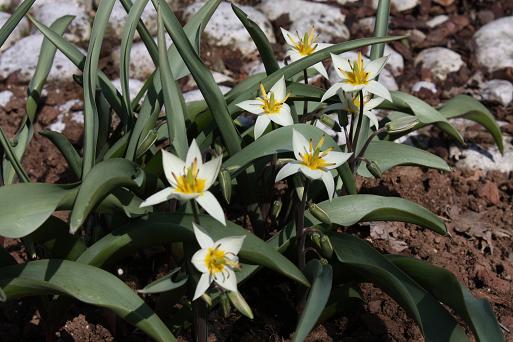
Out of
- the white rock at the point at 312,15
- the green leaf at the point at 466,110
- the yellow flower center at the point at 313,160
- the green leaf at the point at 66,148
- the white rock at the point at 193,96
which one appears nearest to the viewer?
the yellow flower center at the point at 313,160

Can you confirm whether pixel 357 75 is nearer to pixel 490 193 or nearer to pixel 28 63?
pixel 490 193

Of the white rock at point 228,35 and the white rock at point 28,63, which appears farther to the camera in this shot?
the white rock at point 228,35

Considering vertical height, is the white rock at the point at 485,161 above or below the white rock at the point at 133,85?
below

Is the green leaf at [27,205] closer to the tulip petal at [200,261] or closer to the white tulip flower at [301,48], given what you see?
the tulip petal at [200,261]

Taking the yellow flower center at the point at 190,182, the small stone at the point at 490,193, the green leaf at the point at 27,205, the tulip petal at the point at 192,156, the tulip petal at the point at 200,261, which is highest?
the tulip petal at the point at 192,156

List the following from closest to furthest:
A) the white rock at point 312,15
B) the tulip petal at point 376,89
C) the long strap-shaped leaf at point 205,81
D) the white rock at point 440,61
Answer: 1. the tulip petal at point 376,89
2. the long strap-shaped leaf at point 205,81
3. the white rock at point 440,61
4. the white rock at point 312,15

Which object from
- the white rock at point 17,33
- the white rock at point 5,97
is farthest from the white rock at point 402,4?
the white rock at point 5,97

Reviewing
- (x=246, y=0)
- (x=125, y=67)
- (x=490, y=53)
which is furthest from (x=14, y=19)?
(x=490, y=53)
